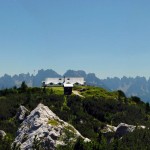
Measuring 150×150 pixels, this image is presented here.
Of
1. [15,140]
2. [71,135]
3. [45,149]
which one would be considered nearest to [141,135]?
[71,135]

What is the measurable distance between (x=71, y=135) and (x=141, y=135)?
120 ft

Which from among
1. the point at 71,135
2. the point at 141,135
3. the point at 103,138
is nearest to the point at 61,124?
the point at 71,135

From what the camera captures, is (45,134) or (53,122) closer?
(45,134)

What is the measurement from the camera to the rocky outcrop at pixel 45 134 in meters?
183

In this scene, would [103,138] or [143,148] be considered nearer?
[143,148]

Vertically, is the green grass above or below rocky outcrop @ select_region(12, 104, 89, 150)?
above

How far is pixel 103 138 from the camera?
198 m

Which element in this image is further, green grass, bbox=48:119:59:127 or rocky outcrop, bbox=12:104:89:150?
green grass, bbox=48:119:59:127

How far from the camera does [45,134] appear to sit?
18625cm

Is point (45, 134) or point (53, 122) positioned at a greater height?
point (53, 122)

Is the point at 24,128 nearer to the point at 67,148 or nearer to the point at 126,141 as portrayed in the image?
the point at 67,148

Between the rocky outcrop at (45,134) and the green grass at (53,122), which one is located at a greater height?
the green grass at (53,122)

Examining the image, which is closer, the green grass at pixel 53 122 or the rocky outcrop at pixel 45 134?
the rocky outcrop at pixel 45 134

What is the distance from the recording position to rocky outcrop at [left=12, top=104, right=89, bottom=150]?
7210 inches
